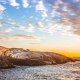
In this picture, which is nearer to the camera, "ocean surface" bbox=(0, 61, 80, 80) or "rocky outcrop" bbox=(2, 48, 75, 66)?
"ocean surface" bbox=(0, 61, 80, 80)

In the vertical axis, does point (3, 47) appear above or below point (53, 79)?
above

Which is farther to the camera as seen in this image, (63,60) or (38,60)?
(63,60)

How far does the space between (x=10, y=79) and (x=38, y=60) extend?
10984mm

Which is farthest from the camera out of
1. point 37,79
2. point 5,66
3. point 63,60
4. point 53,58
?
point 63,60

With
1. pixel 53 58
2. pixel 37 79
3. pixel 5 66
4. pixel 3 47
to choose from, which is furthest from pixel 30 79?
pixel 3 47

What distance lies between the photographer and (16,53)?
2039 centimetres

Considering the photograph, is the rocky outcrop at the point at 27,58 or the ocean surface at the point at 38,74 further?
the rocky outcrop at the point at 27,58

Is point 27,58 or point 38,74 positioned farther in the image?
point 27,58

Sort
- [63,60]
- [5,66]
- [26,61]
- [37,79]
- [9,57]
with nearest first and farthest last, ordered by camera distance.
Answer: [37,79]
[5,66]
[26,61]
[9,57]
[63,60]

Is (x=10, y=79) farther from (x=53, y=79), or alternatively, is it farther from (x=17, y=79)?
(x=53, y=79)

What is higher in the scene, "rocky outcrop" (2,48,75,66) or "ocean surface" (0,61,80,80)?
"rocky outcrop" (2,48,75,66)

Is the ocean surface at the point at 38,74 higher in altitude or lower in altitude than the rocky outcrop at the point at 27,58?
lower

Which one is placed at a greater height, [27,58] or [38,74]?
[27,58]

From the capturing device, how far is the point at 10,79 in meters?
8.26
